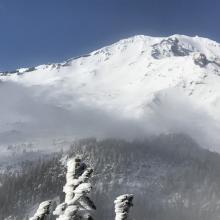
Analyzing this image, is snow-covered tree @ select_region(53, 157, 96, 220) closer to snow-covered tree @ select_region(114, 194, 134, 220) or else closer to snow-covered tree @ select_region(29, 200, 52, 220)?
snow-covered tree @ select_region(29, 200, 52, 220)

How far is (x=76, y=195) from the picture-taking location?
1945 cm

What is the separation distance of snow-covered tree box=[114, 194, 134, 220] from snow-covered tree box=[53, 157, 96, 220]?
3.85 feet

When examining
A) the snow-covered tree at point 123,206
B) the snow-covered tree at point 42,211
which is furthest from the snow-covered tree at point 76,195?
the snow-covered tree at point 123,206

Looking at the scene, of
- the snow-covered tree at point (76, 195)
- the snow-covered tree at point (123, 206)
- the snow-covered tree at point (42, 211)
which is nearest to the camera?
the snow-covered tree at point (76, 195)

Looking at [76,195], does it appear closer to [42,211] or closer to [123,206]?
[42,211]

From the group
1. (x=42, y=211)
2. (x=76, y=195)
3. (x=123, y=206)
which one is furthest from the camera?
(x=123, y=206)

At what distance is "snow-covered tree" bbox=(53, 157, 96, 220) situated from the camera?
19.3 m

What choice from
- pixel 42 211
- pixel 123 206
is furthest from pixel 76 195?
pixel 123 206

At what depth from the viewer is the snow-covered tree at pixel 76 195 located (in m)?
19.3

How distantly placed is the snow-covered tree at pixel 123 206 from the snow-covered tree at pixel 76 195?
3.85 ft

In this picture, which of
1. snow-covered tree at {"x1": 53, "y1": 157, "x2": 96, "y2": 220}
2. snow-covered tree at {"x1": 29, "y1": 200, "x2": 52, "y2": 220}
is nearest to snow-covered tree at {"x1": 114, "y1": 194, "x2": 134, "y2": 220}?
snow-covered tree at {"x1": 53, "y1": 157, "x2": 96, "y2": 220}

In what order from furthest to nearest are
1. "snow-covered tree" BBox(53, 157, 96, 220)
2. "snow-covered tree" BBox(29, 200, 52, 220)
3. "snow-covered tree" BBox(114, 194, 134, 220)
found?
"snow-covered tree" BBox(114, 194, 134, 220) < "snow-covered tree" BBox(29, 200, 52, 220) < "snow-covered tree" BBox(53, 157, 96, 220)

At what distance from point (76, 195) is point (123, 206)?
1764mm

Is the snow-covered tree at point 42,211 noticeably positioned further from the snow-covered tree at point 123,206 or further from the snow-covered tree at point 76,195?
the snow-covered tree at point 123,206
